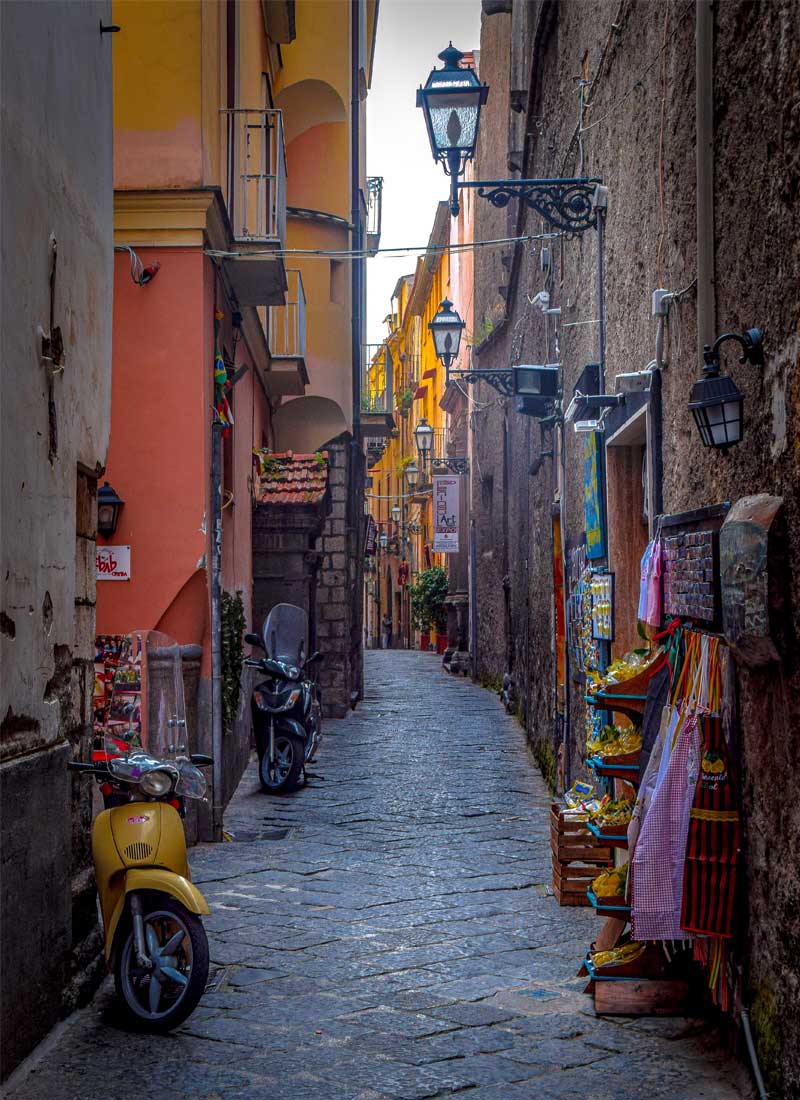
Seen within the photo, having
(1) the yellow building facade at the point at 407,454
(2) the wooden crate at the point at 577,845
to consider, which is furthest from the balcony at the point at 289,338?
(1) the yellow building facade at the point at 407,454

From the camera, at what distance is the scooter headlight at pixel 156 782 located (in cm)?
493

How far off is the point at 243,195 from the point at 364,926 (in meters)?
5.66

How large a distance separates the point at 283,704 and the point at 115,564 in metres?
3.06

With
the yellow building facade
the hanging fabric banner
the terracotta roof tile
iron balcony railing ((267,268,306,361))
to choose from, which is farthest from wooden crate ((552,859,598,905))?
the yellow building facade

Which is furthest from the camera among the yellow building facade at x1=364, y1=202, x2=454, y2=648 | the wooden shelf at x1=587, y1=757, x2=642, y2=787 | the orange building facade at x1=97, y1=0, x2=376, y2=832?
the yellow building facade at x1=364, y1=202, x2=454, y2=648

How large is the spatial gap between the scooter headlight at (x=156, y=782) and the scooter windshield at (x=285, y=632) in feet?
21.1

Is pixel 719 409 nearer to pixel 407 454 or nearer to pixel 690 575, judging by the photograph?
pixel 690 575

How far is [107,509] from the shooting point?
26.6 feet

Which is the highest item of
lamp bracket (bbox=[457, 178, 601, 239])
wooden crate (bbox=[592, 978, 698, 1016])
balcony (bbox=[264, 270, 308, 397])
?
balcony (bbox=[264, 270, 308, 397])

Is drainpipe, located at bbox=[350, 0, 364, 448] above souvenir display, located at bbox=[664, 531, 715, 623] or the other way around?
above

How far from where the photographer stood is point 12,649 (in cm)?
416

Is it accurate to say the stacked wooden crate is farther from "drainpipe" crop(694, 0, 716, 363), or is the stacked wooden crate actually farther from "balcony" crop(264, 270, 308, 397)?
"balcony" crop(264, 270, 308, 397)

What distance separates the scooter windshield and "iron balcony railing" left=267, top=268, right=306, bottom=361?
3605 millimetres

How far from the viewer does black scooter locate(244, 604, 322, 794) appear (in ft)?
34.4
